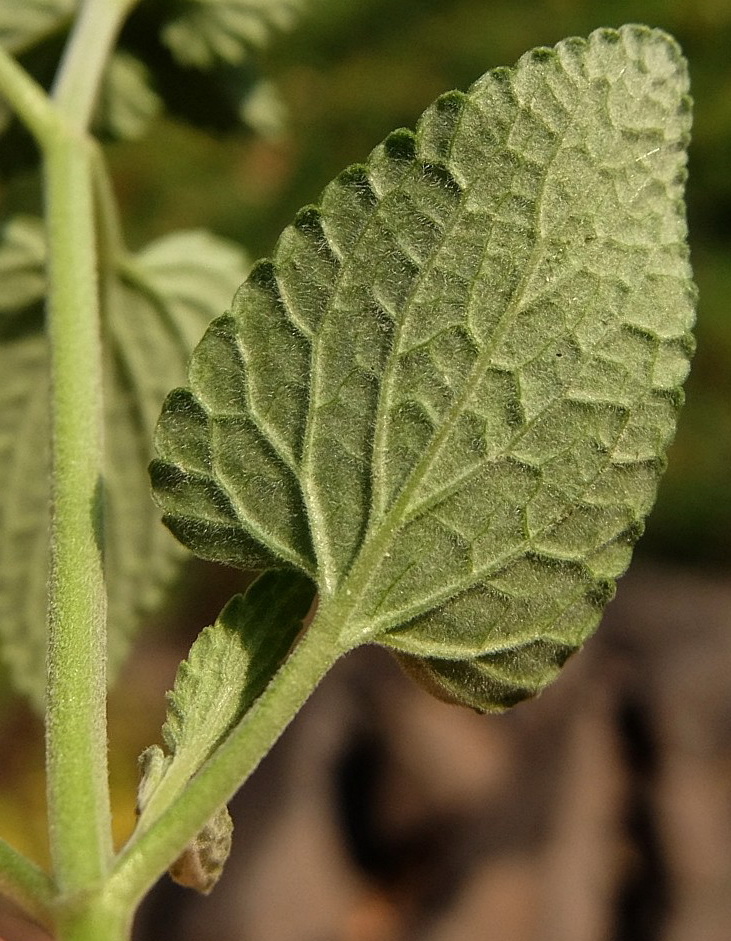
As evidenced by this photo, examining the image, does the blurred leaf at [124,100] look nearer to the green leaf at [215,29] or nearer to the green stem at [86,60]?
the green leaf at [215,29]

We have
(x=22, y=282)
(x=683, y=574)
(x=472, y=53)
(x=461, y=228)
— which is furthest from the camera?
(x=472, y=53)

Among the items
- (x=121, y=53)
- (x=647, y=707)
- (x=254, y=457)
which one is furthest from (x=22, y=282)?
(x=647, y=707)

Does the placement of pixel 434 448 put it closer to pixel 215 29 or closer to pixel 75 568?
pixel 75 568

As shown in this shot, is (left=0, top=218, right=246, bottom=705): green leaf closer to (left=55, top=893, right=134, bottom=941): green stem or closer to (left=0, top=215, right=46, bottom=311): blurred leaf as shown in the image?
(left=0, top=215, right=46, bottom=311): blurred leaf

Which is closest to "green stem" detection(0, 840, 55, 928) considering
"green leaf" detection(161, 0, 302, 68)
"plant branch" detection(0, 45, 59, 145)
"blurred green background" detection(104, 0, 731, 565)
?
"plant branch" detection(0, 45, 59, 145)

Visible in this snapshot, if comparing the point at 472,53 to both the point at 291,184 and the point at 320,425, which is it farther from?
the point at 320,425

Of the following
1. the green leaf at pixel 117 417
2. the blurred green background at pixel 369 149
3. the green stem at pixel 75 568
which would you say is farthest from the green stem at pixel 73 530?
the blurred green background at pixel 369 149
